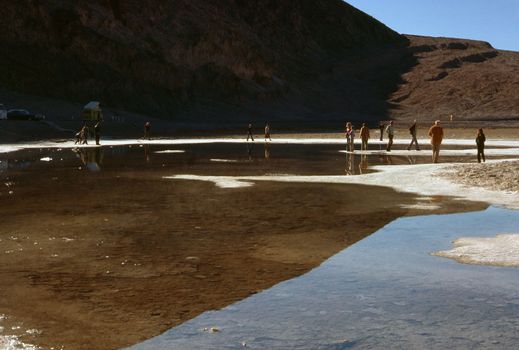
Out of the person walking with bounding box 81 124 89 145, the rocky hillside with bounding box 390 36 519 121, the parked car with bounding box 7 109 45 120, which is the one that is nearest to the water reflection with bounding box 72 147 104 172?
the person walking with bounding box 81 124 89 145

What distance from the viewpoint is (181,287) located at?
24.0 feet

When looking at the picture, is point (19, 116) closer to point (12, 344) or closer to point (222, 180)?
point (222, 180)

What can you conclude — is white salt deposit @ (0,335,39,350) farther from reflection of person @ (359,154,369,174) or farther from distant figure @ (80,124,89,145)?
distant figure @ (80,124,89,145)

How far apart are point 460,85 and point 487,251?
116 metres

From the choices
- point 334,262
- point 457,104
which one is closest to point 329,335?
point 334,262

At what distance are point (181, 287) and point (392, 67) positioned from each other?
127475 millimetres

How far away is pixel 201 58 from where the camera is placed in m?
99.8

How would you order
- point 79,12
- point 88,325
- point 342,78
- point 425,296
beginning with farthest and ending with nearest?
point 342,78 < point 79,12 < point 425,296 < point 88,325

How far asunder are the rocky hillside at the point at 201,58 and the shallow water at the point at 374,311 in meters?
72.8

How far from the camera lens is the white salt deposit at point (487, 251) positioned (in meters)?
8.37

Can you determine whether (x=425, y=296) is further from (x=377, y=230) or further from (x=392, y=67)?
(x=392, y=67)

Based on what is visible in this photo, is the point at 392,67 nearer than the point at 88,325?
No

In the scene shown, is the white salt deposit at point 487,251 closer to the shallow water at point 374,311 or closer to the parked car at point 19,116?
the shallow water at point 374,311

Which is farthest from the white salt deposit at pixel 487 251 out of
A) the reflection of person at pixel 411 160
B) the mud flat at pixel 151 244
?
the reflection of person at pixel 411 160
